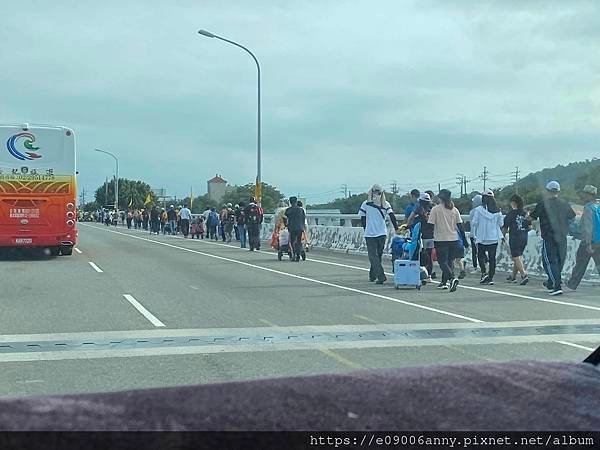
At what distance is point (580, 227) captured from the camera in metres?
13.3

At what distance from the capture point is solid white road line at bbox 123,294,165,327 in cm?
939

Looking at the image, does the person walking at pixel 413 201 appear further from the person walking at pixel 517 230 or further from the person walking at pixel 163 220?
the person walking at pixel 163 220

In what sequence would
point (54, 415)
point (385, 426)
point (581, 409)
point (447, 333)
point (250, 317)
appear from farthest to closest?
1. point (250, 317)
2. point (447, 333)
3. point (581, 409)
4. point (385, 426)
5. point (54, 415)

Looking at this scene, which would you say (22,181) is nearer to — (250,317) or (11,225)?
(11,225)

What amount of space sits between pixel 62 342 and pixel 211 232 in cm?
2912

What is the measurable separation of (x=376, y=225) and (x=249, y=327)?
5984mm

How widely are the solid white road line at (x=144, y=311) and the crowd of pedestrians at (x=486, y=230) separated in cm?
482

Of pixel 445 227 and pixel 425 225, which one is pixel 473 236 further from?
pixel 445 227

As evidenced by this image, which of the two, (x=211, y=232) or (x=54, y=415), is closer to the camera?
(x=54, y=415)

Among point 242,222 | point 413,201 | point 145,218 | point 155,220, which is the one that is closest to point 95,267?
point 413,201

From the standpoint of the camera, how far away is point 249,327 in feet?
29.8

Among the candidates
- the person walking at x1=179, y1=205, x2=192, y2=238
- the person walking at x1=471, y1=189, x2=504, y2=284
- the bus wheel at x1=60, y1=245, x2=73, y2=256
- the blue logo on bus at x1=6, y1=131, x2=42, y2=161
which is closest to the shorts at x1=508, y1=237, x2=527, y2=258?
the person walking at x1=471, y1=189, x2=504, y2=284

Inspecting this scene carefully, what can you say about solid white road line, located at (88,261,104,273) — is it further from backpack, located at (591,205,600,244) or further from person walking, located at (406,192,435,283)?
backpack, located at (591,205,600,244)
